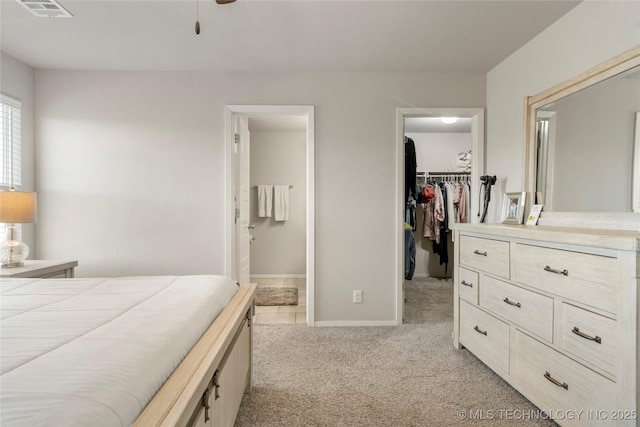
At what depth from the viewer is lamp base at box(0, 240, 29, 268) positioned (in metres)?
2.30

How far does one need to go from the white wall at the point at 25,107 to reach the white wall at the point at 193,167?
0.19ft

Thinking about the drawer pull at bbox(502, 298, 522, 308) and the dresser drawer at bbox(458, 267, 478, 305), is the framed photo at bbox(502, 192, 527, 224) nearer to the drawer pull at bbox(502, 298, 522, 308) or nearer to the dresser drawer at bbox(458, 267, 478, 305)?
the dresser drawer at bbox(458, 267, 478, 305)

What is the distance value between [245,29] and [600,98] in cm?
230

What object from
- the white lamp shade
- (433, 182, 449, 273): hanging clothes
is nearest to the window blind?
the white lamp shade

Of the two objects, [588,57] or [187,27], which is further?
[187,27]

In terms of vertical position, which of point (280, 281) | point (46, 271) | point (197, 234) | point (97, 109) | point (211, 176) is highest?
point (97, 109)

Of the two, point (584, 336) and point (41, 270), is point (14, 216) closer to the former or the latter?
point (41, 270)

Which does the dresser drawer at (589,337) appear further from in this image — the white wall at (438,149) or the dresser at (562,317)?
the white wall at (438,149)

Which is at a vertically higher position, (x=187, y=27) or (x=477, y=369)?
(x=187, y=27)

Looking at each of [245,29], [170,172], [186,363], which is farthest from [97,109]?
[186,363]

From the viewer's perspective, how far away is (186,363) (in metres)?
1.02

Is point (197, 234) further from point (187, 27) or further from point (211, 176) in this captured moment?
point (187, 27)

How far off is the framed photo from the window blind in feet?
13.4

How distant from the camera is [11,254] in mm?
2322
